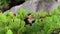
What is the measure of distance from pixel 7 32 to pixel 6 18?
10.9 inches

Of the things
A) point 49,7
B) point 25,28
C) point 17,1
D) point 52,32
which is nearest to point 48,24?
point 52,32

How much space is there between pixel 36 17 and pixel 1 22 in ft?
1.18

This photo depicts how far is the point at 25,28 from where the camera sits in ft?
5.12

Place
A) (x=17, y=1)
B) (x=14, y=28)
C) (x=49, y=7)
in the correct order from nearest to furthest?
1. (x=14, y=28)
2. (x=49, y=7)
3. (x=17, y=1)

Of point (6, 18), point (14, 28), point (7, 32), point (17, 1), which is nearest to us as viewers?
point (7, 32)

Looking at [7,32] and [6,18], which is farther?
[6,18]

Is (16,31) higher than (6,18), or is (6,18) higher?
(6,18)

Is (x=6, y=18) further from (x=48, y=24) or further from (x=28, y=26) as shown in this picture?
(x=48, y=24)

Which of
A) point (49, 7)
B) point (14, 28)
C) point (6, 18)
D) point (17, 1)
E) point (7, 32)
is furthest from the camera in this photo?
point (17, 1)

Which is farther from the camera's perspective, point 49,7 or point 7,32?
point 49,7

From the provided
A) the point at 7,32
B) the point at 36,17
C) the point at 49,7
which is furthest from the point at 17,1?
the point at 7,32

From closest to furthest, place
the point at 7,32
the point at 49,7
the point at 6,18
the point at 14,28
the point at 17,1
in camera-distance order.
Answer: the point at 7,32, the point at 14,28, the point at 6,18, the point at 49,7, the point at 17,1

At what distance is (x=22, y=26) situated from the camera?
5.09 feet

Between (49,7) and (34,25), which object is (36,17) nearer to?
(34,25)
